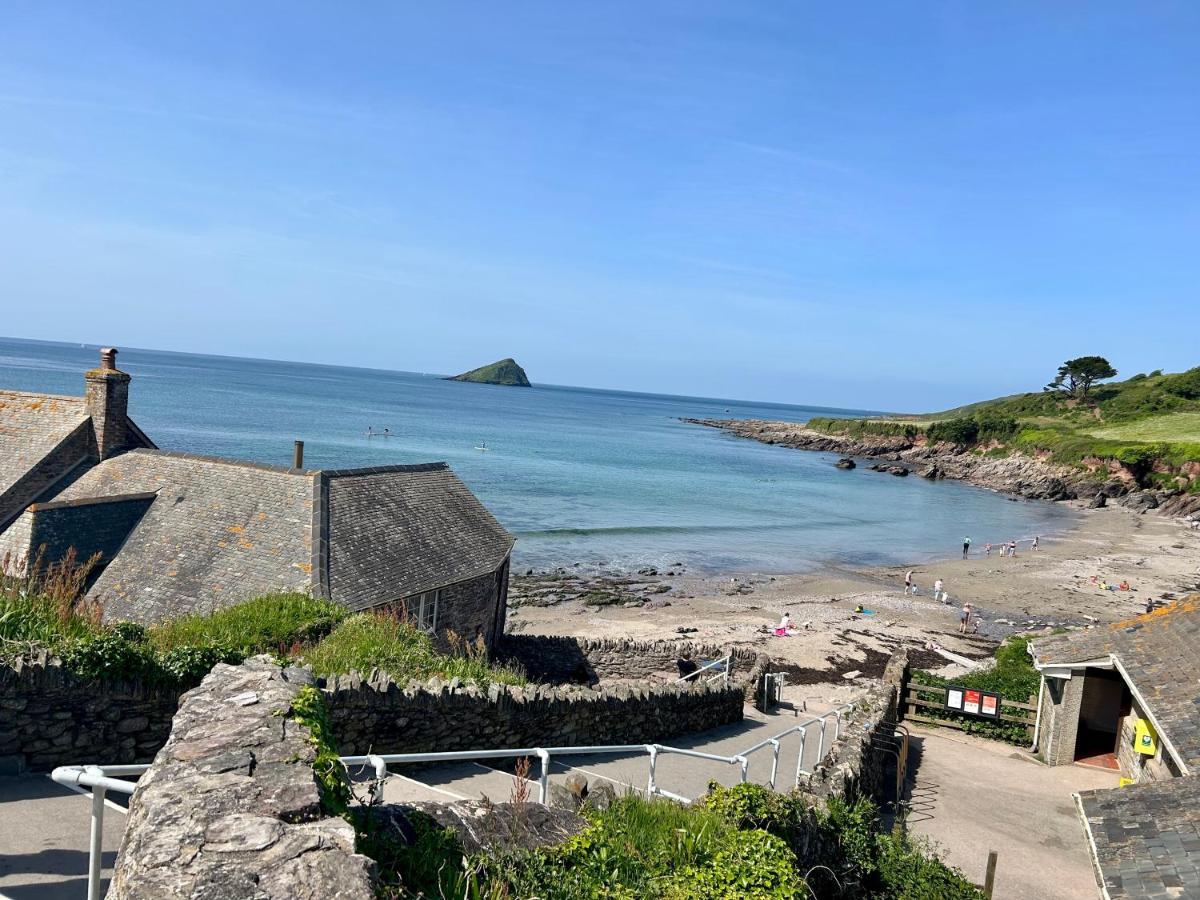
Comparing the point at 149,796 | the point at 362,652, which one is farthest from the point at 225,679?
the point at 362,652

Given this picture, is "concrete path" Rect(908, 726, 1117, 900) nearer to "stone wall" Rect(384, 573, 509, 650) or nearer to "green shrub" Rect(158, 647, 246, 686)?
"stone wall" Rect(384, 573, 509, 650)

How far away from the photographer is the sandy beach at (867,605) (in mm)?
31078

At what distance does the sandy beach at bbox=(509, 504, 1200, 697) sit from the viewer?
102 ft

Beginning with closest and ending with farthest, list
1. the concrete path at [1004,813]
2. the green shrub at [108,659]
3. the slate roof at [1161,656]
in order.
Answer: the green shrub at [108,659], the concrete path at [1004,813], the slate roof at [1161,656]

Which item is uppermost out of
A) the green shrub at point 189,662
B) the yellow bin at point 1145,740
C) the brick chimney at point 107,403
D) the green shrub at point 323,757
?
the brick chimney at point 107,403

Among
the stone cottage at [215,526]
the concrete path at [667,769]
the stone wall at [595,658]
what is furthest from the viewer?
the stone wall at [595,658]

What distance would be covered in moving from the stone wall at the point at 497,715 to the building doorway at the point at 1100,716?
894cm

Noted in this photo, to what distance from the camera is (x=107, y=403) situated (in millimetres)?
21141

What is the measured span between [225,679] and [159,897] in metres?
2.32

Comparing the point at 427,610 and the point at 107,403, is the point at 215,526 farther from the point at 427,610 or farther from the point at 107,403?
the point at 107,403

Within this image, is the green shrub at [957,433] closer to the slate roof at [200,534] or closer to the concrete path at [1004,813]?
the concrete path at [1004,813]

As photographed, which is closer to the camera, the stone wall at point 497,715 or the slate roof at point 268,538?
the stone wall at point 497,715

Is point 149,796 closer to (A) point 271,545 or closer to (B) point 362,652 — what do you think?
(B) point 362,652

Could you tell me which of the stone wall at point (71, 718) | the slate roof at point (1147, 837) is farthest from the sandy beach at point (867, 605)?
the stone wall at point (71, 718)
